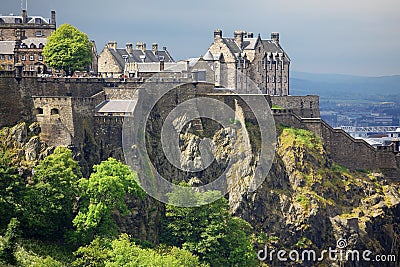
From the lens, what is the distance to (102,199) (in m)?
52.9

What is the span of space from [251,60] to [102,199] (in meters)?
34.1

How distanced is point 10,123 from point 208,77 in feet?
75.7

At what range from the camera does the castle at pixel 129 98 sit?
55.8m

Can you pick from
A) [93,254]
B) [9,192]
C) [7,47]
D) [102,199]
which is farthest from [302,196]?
[7,47]

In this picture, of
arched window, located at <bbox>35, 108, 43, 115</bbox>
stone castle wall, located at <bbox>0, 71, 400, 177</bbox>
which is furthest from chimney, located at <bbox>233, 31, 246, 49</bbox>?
arched window, located at <bbox>35, 108, 43, 115</bbox>

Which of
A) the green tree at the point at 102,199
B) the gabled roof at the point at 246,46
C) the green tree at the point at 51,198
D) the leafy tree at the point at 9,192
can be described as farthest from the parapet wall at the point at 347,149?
the leafy tree at the point at 9,192

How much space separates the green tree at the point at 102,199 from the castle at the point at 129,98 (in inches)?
120

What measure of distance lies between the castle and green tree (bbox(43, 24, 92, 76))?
3215mm

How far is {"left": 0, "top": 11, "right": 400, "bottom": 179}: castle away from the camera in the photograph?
5584 cm

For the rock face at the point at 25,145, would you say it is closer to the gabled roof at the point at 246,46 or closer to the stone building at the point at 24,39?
the stone building at the point at 24,39

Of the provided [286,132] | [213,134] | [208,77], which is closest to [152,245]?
[213,134]

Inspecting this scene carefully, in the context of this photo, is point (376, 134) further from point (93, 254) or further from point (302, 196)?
point (93, 254)

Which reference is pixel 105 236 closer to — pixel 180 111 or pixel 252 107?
pixel 180 111

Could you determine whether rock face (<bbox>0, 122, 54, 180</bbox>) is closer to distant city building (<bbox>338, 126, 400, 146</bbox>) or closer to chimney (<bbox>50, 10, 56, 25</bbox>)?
chimney (<bbox>50, 10, 56, 25</bbox>)
